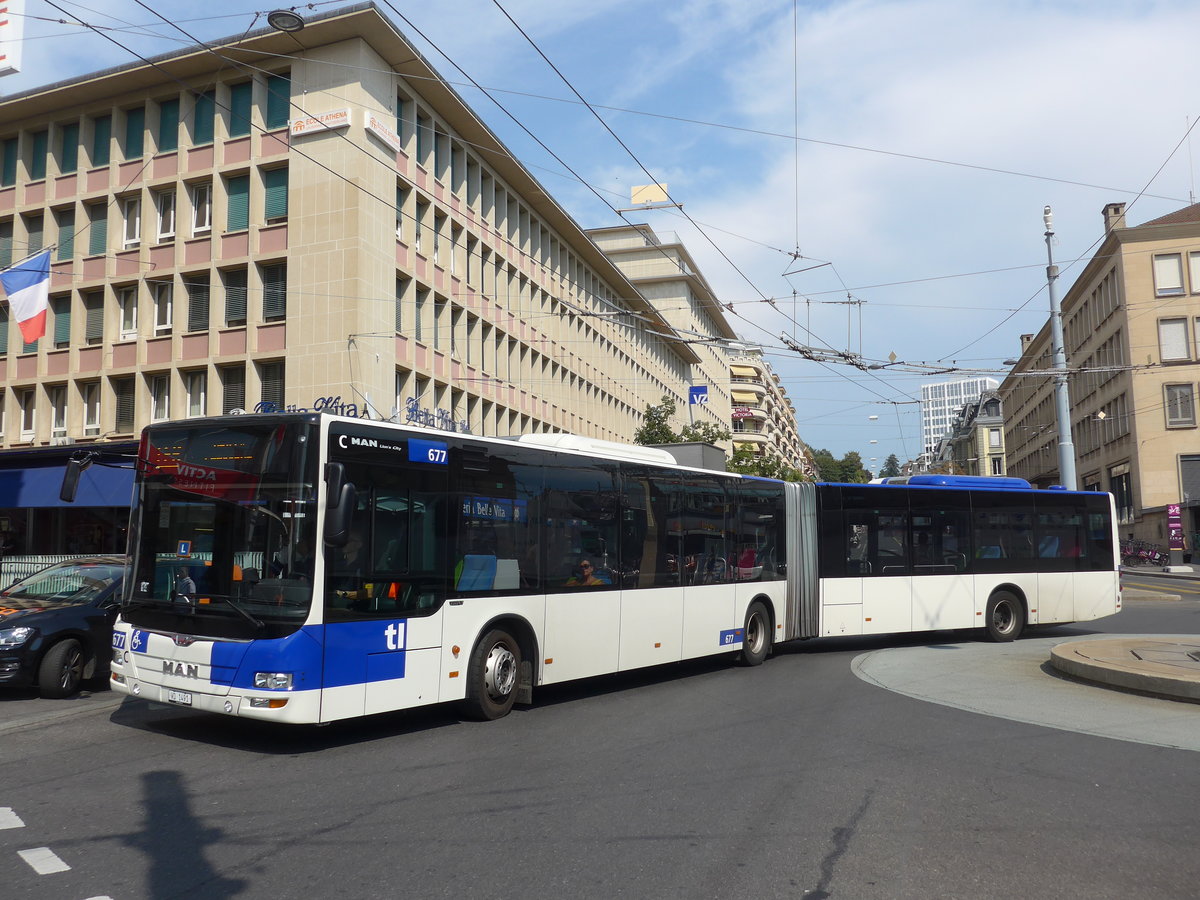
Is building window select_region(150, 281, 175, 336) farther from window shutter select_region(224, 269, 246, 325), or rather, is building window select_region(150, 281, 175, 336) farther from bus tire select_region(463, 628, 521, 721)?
bus tire select_region(463, 628, 521, 721)

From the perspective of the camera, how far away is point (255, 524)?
8273 millimetres

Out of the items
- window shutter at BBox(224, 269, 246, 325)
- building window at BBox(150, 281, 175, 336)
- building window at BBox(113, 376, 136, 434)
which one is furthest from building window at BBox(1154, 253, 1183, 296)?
building window at BBox(113, 376, 136, 434)

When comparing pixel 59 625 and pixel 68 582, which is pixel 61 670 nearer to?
pixel 59 625

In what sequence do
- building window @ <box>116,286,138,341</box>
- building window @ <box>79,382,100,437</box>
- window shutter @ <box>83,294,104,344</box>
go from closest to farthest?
building window @ <box>116,286,138,341</box>, building window @ <box>79,382,100,437</box>, window shutter @ <box>83,294,104,344</box>

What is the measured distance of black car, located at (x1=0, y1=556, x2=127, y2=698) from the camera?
1086cm

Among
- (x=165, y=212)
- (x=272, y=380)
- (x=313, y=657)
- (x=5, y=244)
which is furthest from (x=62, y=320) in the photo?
(x=313, y=657)

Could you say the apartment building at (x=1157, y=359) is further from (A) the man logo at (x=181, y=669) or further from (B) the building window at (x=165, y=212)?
(A) the man logo at (x=181, y=669)

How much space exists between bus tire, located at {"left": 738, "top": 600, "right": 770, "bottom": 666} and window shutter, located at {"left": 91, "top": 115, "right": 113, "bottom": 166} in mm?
25747

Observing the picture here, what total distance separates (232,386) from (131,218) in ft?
21.4

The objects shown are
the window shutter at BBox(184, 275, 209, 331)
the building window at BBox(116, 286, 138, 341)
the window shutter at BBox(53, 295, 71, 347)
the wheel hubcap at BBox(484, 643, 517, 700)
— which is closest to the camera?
the wheel hubcap at BBox(484, 643, 517, 700)

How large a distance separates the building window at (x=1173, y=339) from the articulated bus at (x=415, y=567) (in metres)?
48.8

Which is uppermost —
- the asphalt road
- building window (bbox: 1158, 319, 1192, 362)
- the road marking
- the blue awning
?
building window (bbox: 1158, 319, 1192, 362)

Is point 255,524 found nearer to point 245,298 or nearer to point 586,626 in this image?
point 586,626

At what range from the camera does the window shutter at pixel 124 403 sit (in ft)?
97.7
